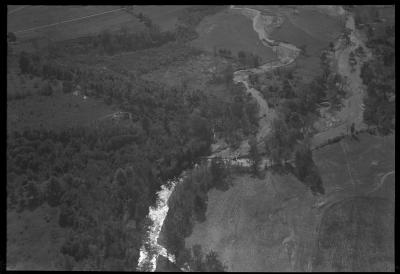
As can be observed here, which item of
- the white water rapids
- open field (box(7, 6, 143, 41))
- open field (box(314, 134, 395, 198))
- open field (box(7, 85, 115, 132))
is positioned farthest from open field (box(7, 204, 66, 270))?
open field (box(7, 6, 143, 41))

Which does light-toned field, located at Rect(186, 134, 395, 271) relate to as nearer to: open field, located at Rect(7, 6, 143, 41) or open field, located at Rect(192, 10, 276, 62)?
open field, located at Rect(192, 10, 276, 62)

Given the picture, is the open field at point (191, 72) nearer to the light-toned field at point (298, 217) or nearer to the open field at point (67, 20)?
the open field at point (67, 20)

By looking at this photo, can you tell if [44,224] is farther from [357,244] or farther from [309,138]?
[309,138]

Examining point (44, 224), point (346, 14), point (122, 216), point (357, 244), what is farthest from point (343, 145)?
point (346, 14)

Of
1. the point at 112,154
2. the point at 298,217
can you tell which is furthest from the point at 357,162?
the point at 112,154

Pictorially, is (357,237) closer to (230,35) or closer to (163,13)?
(230,35)

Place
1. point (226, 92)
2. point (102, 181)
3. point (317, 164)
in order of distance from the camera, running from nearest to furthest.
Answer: point (102, 181)
point (317, 164)
point (226, 92)

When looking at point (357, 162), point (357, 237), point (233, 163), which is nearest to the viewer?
point (357, 237)
